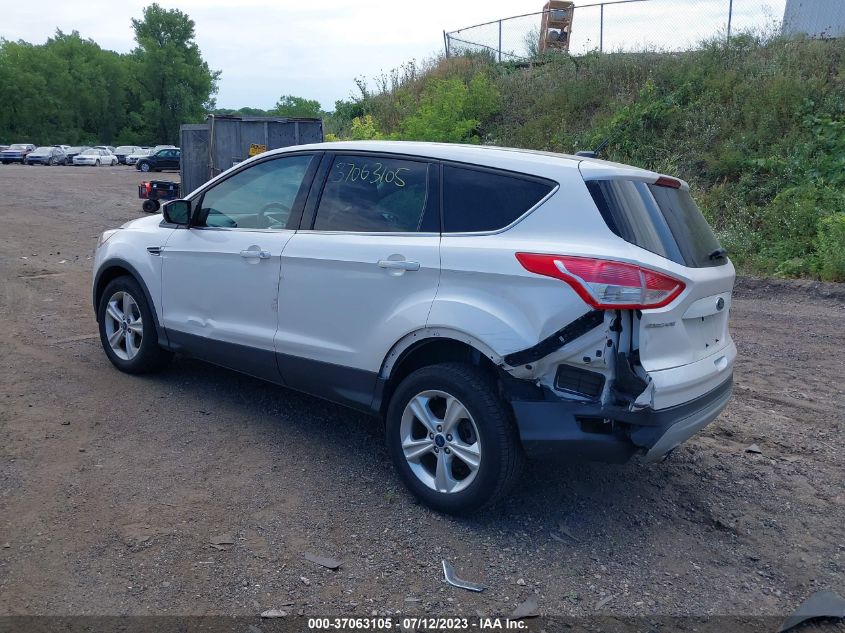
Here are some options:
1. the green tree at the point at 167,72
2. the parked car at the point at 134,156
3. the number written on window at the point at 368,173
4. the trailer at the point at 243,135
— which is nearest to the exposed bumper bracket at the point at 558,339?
the number written on window at the point at 368,173

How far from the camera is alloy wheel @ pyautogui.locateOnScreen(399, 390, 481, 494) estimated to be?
12.9ft

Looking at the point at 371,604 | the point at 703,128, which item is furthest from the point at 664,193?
the point at 703,128

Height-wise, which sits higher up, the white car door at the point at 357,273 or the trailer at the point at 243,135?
the trailer at the point at 243,135

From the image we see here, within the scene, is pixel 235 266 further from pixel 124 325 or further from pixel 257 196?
pixel 124 325

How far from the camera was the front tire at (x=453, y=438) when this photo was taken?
3.79 meters

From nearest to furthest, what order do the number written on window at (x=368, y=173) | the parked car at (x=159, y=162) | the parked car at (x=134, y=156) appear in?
the number written on window at (x=368, y=173) → the parked car at (x=159, y=162) → the parked car at (x=134, y=156)

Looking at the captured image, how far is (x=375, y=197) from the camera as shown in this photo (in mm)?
Result: 4547

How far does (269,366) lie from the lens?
4.97 meters

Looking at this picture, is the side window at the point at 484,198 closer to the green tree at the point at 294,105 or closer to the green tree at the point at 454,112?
the green tree at the point at 454,112

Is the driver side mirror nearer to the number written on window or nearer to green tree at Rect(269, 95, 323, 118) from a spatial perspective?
the number written on window

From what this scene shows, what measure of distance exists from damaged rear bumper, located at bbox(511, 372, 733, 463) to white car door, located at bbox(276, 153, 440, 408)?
788 millimetres

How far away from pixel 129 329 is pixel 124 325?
0.08 meters

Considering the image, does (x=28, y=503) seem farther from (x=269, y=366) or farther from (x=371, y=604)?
(x=371, y=604)

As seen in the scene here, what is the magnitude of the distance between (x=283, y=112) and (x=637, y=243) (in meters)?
73.5
